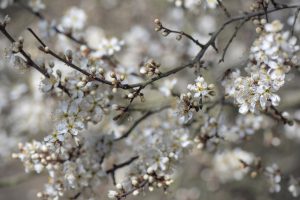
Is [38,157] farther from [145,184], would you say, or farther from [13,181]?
[13,181]

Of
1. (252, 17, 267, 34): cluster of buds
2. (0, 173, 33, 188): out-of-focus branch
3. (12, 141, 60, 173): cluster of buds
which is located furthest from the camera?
(0, 173, 33, 188): out-of-focus branch

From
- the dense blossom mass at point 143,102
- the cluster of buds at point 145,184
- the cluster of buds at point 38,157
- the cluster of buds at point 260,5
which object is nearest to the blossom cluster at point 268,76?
the dense blossom mass at point 143,102

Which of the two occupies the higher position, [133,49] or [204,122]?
[133,49]

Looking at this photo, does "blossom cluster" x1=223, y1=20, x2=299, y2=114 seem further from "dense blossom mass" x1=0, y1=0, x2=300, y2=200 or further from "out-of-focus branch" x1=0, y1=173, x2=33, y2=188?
"out-of-focus branch" x1=0, y1=173, x2=33, y2=188

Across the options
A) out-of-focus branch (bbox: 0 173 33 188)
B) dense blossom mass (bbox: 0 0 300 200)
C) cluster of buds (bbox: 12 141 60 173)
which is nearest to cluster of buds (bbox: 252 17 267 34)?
dense blossom mass (bbox: 0 0 300 200)

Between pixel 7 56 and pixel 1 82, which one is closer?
pixel 7 56

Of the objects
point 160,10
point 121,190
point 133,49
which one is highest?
point 160,10

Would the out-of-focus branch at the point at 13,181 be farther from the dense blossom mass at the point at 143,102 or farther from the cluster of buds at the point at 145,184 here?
the cluster of buds at the point at 145,184

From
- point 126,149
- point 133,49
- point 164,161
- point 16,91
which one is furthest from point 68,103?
point 133,49

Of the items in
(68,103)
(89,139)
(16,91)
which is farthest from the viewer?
(16,91)

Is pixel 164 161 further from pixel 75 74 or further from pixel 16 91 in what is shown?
pixel 16 91

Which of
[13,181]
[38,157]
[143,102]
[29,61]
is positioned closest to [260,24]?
[143,102]
